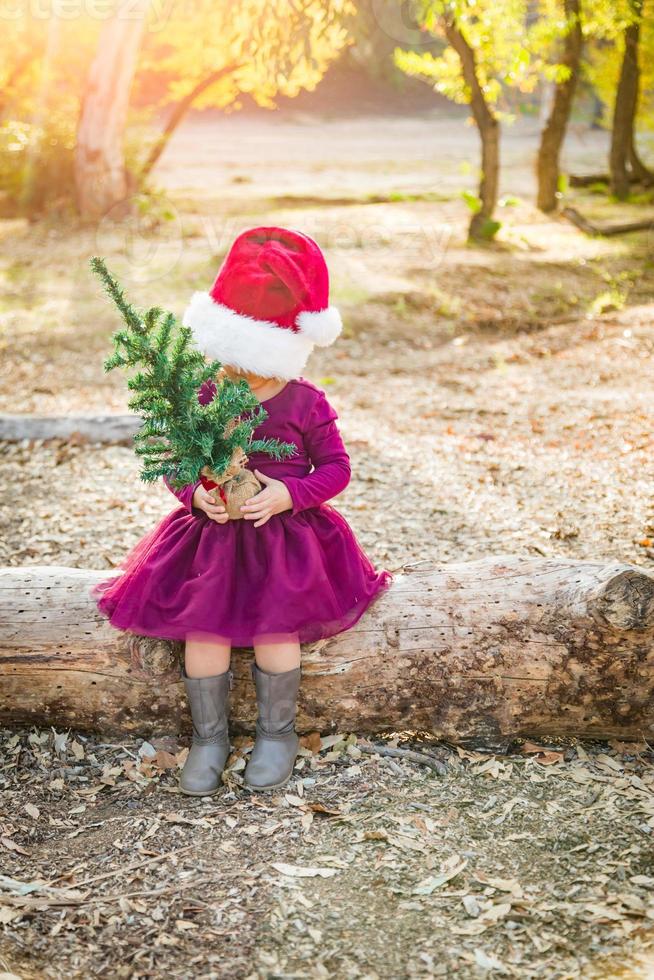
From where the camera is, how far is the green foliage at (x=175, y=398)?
2.39 meters

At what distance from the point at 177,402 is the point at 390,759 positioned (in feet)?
3.87

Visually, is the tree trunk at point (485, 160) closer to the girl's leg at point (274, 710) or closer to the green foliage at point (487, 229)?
the green foliage at point (487, 229)

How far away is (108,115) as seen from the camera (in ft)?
39.4

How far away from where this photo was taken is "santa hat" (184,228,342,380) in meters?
2.67

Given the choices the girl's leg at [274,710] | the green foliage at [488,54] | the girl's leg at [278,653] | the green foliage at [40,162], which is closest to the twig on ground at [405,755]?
the girl's leg at [274,710]

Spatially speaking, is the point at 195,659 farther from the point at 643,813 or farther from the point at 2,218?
the point at 2,218

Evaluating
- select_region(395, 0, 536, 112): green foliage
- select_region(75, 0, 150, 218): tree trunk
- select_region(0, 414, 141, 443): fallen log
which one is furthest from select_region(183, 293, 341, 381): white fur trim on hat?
select_region(75, 0, 150, 218): tree trunk

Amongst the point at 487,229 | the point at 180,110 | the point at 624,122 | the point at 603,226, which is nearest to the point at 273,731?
the point at 487,229

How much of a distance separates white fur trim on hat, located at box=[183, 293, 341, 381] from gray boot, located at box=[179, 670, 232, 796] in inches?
33.7

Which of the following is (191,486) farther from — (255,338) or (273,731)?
(273,731)

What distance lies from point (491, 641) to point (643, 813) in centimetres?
59

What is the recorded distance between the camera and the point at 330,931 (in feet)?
6.98

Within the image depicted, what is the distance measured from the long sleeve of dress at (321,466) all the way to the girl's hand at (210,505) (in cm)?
20

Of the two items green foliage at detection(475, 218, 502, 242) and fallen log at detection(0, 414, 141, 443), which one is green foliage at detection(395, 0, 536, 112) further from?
fallen log at detection(0, 414, 141, 443)
